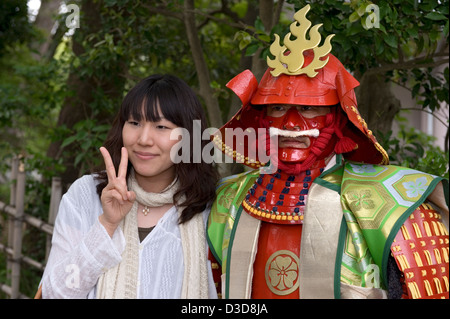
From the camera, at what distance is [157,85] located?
→ 219 centimetres

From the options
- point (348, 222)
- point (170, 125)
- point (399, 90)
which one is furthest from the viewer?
point (399, 90)

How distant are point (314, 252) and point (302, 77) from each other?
60cm

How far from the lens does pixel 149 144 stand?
2102 millimetres

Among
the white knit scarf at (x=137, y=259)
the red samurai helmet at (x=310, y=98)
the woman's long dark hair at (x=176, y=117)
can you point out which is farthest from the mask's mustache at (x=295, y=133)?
the white knit scarf at (x=137, y=259)

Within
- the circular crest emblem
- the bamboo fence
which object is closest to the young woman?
the circular crest emblem

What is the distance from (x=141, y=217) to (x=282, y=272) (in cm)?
59

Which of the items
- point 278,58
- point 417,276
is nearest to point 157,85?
point 278,58

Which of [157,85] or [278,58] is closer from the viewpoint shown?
[278,58]

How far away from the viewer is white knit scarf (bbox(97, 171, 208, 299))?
204 cm

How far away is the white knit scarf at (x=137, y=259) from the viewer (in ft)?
6.71

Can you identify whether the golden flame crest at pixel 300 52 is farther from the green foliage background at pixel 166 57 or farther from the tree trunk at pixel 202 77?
the tree trunk at pixel 202 77

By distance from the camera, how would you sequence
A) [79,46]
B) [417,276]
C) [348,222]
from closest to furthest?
[417,276] < [348,222] < [79,46]

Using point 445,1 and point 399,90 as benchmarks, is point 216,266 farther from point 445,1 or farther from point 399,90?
point 399,90

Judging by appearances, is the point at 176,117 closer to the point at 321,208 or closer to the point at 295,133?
the point at 295,133
